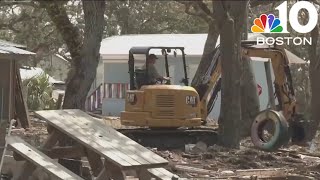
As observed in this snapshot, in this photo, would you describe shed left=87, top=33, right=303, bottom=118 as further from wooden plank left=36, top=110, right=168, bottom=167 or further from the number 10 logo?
wooden plank left=36, top=110, right=168, bottom=167

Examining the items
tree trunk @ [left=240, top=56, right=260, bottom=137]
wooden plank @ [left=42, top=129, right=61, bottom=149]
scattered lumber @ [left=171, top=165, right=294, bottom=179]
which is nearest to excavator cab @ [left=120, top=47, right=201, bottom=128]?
tree trunk @ [left=240, top=56, right=260, bottom=137]

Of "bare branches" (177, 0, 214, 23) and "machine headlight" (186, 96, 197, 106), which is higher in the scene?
"bare branches" (177, 0, 214, 23)

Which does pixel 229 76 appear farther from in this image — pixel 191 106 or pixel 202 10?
pixel 202 10

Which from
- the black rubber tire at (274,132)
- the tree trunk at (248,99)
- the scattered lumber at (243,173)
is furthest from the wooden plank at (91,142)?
the tree trunk at (248,99)

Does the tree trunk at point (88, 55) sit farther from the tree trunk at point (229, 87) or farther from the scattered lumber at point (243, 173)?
the scattered lumber at point (243, 173)

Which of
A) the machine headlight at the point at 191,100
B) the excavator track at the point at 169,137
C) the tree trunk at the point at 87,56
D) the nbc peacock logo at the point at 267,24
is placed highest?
the nbc peacock logo at the point at 267,24

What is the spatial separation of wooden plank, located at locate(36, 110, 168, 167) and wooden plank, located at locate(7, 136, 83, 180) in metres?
0.48

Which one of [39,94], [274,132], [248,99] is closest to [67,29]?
[274,132]

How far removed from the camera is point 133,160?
8.20 m

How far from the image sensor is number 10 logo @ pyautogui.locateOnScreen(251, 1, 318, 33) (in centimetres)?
2039

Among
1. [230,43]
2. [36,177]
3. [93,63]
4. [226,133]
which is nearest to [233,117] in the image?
[226,133]

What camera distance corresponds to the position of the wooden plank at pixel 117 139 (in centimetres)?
857

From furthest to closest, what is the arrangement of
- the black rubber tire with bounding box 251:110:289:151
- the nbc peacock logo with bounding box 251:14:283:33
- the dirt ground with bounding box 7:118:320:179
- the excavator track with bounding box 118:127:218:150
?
the nbc peacock logo with bounding box 251:14:283:33 < the excavator track with bounding box 118:127:218:150 < the black rubber tire with bounding box 251:110:289:151 < the dirt ground with bounding box 7:118:320:179

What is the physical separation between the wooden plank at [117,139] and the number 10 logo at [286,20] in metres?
11.2
